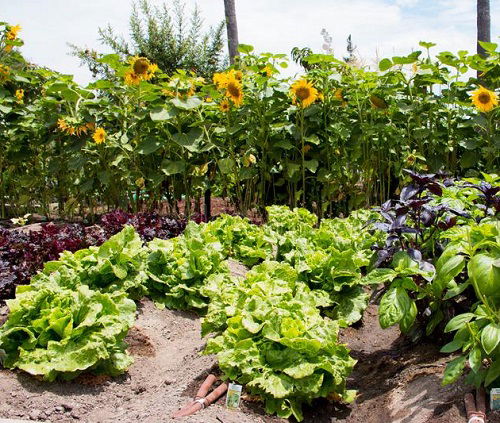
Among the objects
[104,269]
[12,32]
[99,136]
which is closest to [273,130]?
[99,136]

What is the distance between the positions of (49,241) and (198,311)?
1.11 m

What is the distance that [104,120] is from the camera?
6379mm

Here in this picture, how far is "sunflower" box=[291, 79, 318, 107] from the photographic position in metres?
5.21

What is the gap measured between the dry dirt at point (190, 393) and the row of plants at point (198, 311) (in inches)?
3.1

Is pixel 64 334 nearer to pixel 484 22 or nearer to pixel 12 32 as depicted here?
pixel 12 32

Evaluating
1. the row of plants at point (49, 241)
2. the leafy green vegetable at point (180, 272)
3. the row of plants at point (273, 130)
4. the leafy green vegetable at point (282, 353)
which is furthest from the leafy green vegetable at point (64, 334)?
the row of plants at point (273, 130)

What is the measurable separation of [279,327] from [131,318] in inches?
33.2

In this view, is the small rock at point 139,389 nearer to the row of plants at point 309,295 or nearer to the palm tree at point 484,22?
the row of plants at point 309,295

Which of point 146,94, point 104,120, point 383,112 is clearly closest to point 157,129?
point 146,94

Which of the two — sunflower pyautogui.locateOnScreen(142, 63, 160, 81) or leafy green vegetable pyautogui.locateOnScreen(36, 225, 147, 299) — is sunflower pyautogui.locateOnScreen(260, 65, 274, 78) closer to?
sunflower pyautogui.locateOnScreen(142, 63, 160, 81)

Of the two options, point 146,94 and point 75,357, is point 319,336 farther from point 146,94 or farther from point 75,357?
point 146,94

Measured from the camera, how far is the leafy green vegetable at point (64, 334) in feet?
8.19

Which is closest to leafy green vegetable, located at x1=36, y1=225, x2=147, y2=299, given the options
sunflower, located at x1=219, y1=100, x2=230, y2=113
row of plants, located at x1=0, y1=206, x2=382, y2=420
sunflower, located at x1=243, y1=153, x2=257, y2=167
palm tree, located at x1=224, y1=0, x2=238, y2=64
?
row of plants, located at x1=0, y1=206, x2=382, y2=420

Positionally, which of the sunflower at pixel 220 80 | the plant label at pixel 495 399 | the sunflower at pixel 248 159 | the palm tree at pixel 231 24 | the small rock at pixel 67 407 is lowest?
the small rock at pixel 67 407
